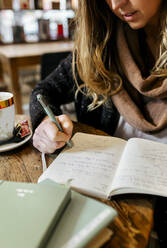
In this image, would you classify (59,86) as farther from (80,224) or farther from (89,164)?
(80,224)

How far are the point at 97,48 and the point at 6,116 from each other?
443 millimetres

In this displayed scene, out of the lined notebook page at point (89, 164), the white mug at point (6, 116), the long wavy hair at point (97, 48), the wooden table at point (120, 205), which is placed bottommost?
the wooden table at point (120, 205)

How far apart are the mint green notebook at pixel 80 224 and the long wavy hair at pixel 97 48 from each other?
1.80 feet

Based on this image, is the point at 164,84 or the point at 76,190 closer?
the point at 76,190

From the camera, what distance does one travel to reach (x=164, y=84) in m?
0.74

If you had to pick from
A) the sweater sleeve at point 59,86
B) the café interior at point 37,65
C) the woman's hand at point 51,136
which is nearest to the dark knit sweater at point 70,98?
the sweater sleeve at point 59,86

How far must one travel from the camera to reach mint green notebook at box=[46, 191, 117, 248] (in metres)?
0.33

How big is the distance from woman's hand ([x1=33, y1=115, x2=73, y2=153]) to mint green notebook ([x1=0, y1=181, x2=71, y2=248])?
19 cm

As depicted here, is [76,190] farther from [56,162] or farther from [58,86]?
[58,86]

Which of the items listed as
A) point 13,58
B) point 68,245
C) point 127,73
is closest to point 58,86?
point 127,73

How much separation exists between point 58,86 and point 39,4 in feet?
7.98

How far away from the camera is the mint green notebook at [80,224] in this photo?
33 cm

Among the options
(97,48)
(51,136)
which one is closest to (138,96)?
(97,48)

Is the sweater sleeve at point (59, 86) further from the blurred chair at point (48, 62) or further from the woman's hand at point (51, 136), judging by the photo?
the blurred chair at point (48, 62)
